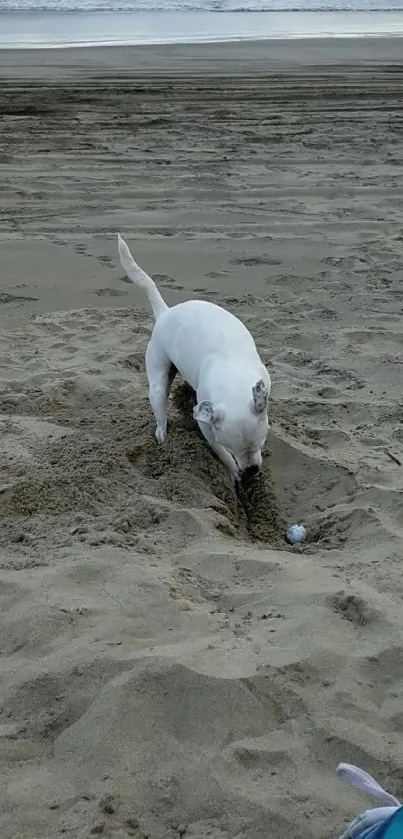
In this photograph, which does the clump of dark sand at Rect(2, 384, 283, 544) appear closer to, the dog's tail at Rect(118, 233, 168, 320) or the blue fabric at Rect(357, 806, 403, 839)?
the dog's tail at Rect(118, 233, 168, 320)

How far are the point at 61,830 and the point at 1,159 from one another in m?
8.50

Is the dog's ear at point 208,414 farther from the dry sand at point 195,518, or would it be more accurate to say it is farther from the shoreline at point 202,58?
the shoreline at point 202,58

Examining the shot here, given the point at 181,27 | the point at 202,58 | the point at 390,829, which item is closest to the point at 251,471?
the point at 390,829

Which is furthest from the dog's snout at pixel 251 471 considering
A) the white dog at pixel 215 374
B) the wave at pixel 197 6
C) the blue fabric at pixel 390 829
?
the wave at pixel 197 6

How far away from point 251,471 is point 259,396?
1.58 ft

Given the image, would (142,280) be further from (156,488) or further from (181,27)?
(181,27)

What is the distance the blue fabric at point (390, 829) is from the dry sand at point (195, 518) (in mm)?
650

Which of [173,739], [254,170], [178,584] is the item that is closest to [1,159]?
[254,170]

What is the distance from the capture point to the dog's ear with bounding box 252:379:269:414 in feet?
13.1

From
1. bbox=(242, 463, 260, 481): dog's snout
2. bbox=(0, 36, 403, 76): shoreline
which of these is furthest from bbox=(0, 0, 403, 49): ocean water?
bbox=(242, 463, 260, 481): dog's snout

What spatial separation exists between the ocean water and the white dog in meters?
15.3

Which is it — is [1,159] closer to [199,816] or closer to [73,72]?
[73,72]

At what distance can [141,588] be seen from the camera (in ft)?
11.4

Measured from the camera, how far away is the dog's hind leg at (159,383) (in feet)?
15.5
